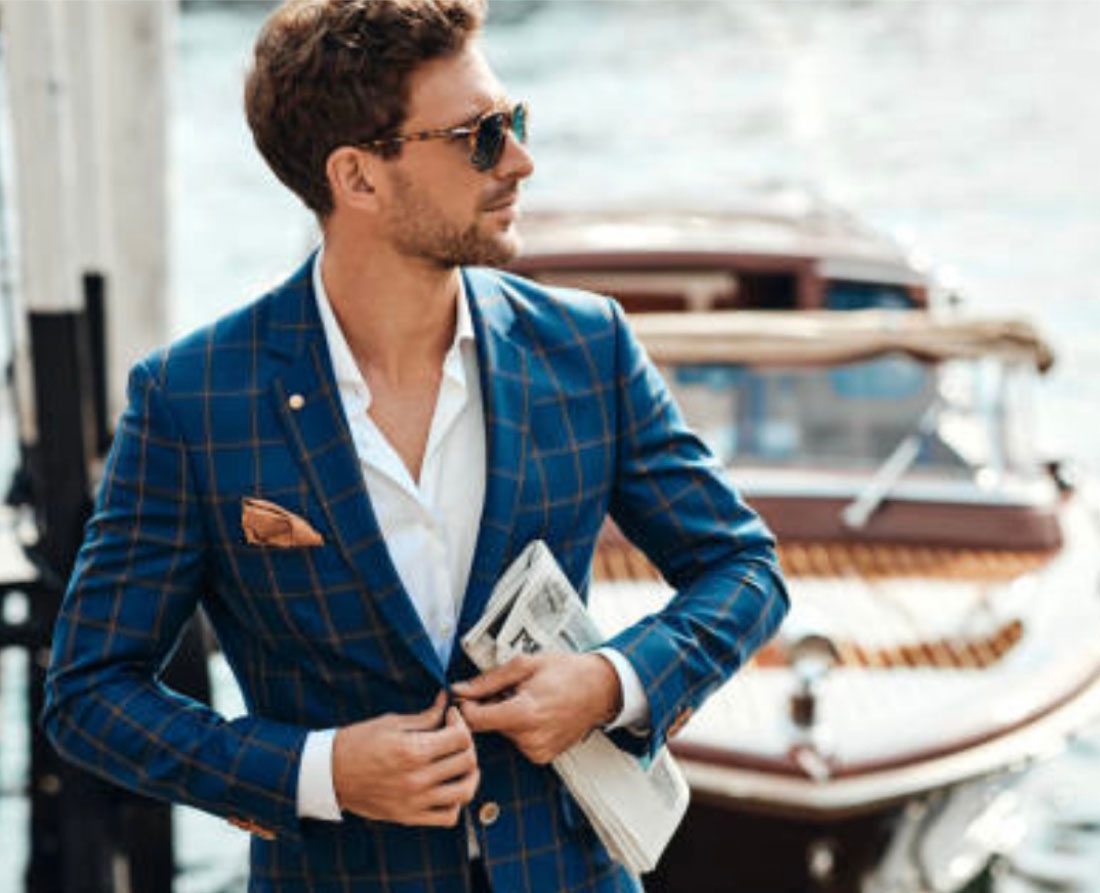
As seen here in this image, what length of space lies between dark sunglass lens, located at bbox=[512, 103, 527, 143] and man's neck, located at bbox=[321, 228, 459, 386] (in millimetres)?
147

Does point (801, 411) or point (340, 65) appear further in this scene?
point (801, 411)

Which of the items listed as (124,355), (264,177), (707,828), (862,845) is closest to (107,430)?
(124,355)

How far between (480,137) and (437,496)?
34 centimetres

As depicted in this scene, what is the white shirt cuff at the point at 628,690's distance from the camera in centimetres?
192

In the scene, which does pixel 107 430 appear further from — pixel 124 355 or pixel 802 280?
pixel 802 280

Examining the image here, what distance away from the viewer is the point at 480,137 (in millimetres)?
1896

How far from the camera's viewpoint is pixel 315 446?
74.5 inches

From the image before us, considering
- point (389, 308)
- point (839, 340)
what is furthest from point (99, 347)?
point (389, 308)

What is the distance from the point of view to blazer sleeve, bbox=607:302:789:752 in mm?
1938

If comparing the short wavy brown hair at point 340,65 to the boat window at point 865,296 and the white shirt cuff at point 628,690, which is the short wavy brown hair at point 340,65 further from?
the boat window at point 865,296

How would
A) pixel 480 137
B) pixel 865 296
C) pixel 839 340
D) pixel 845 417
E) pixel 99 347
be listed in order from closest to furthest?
pixel 480 137, pixel 99 347, pixel 839 340, pixel 845 417, pixel 865 296

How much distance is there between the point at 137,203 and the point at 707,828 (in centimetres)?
246

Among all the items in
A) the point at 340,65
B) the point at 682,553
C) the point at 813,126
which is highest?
the point at 340,65

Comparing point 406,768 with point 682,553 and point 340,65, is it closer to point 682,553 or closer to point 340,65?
point 682,553
